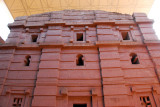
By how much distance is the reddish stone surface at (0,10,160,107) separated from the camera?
30.1 ft

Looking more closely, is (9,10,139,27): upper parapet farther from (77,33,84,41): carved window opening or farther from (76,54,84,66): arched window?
(76,54,84,66): arched window

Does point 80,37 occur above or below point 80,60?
above

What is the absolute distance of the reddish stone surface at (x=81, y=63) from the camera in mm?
9188

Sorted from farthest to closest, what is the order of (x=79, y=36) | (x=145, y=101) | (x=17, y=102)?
(x=79, y=36)
(x=17, y=102)
(x=145, y=101)

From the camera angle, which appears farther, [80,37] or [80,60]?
[80,37]

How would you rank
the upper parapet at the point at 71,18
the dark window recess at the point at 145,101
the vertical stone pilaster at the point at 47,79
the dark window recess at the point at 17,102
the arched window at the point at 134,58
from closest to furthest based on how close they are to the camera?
the vertical stone pilaster at the point at 47,79 → the dark window recess at the point at 145,101 → the dark window recess at the point at 17,102 → the arched window at the point at 134,58 → the upper parapet at the point at 71,18

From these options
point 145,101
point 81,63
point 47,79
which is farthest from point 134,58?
point 47,79

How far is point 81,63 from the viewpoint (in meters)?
11.6

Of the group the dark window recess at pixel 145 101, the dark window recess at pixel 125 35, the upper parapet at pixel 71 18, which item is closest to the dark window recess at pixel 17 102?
the upper parapet at pixel 71 18

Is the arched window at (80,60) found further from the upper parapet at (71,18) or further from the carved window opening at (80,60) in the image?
the upper parapet at (71,18)

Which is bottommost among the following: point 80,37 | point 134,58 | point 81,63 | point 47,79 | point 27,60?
point 47,79

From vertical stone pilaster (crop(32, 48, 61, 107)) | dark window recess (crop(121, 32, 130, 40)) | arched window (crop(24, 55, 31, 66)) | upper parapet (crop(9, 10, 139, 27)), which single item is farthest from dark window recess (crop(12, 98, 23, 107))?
dark window recess (crop(121, 32, 130, 40))

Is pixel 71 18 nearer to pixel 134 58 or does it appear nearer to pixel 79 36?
pixel 79 36

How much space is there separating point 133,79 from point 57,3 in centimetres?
1748
